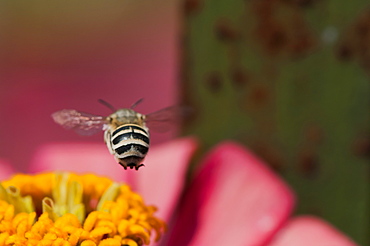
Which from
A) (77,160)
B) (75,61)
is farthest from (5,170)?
(75,61)

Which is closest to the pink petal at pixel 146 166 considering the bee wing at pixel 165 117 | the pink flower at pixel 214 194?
the pink flower at pixel 214 194

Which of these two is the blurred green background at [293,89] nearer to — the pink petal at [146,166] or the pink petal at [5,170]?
the pink petal at [146,166]

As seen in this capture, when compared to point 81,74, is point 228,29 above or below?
below

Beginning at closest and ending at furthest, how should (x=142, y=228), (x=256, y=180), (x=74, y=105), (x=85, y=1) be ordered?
(x=142, y=228), (x=256, y=180), (x=74, y=105), (x=85, y=1)

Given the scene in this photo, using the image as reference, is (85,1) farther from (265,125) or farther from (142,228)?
(142,228)

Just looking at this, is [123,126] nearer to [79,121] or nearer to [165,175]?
[79,121]

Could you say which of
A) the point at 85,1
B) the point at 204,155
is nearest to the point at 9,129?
the point at 85,1

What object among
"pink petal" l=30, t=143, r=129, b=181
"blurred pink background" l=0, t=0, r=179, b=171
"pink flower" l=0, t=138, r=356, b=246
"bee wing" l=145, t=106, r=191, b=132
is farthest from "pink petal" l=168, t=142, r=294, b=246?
"blurred pink background" l=0, t=0, r=179, b=171
